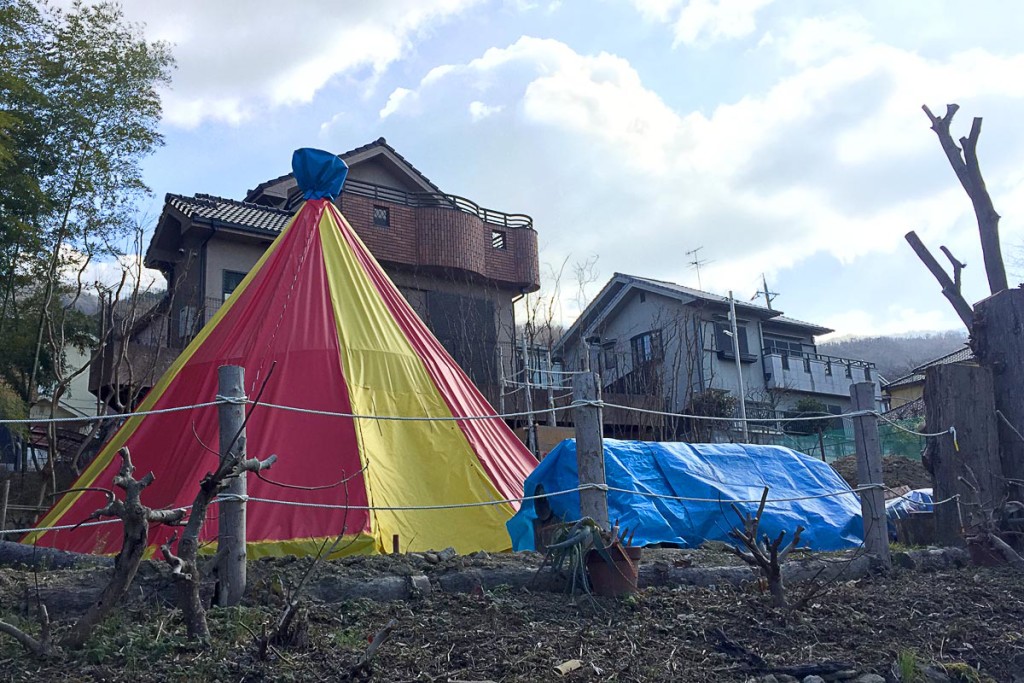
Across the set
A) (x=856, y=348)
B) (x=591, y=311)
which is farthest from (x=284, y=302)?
(x=856, y=348)

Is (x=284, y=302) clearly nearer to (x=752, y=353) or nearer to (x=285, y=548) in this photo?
(x=285, y=548)

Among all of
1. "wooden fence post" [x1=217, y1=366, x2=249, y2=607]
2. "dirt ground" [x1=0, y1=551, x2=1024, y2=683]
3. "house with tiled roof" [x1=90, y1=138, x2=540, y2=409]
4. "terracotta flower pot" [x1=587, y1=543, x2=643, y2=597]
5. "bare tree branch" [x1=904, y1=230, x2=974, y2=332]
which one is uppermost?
"house with tiled roof" [x1=90, y1=138, x2=540, y2=409]

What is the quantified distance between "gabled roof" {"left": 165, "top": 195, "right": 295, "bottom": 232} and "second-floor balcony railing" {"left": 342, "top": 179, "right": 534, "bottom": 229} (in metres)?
1.32

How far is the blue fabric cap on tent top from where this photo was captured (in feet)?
25.4

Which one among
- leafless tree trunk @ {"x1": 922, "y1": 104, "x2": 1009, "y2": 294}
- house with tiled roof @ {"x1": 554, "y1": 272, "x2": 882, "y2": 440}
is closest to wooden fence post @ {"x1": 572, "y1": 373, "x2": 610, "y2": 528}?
leafless tree trunk @ {"x1": 922, "y1": 104, "x2": 1009, "y2": 294}

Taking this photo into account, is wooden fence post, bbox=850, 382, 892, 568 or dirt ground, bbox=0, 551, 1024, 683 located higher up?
wooden fence post, bbox=850, 382, 892, 568

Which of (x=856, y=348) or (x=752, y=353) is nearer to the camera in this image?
(x=752, y=353)

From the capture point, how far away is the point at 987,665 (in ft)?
10.5

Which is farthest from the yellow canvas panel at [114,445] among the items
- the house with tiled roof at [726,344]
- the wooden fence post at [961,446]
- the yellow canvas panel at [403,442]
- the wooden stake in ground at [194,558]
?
the house with tiled roof at [726,344]

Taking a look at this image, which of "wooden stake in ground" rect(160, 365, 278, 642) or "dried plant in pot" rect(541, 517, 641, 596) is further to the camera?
"dried plant in pot" rect(541, 517, 641, 596)

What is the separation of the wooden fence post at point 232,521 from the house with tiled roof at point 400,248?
926 centimetres

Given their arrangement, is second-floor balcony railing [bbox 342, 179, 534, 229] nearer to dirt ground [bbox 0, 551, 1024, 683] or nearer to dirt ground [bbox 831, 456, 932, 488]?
dirt ground [bbox 831, 456, 932, 488]

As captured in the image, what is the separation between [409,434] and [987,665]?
3829 millimetres

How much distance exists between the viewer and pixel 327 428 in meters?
5.76
